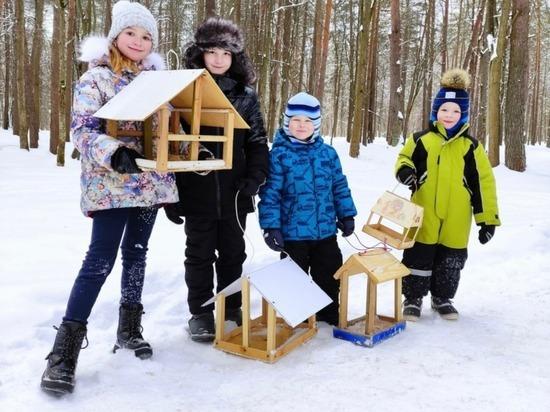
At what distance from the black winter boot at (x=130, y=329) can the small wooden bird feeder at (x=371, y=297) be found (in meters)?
1.21

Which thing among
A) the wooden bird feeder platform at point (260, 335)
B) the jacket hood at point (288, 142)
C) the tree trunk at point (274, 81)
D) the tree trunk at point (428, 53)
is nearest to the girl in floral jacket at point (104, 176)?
the wooden bird feeder platform at point (260, 335)

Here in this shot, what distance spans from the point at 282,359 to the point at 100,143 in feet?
5.04

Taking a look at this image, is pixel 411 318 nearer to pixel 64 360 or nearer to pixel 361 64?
pixel 64 360

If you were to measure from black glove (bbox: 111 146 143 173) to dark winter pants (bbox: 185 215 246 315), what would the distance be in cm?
84

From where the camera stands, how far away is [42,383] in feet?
7.86

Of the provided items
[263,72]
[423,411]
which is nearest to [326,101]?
[263,72]

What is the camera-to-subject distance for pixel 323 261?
3.49 metres

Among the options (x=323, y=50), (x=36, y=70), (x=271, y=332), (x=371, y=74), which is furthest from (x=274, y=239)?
(x=371, y=74)

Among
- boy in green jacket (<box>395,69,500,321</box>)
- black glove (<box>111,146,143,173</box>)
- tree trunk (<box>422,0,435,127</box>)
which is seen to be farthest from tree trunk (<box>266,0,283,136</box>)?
black glove (<box>111,146,143,173</box>)

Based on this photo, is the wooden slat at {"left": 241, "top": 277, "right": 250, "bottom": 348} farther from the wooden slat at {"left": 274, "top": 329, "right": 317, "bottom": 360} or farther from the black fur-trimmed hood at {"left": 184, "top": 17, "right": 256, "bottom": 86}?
the black fur-trimmed hood at {"left": 184, "top": 17, "right": 256, "bottom": 86}

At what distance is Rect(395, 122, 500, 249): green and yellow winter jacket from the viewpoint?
358cm

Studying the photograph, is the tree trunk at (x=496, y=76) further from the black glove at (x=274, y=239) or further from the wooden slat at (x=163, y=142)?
the wooden slat at (x=163, y=142)

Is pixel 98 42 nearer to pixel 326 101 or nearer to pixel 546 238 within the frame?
pixel 546 238

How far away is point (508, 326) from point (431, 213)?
907 mm
